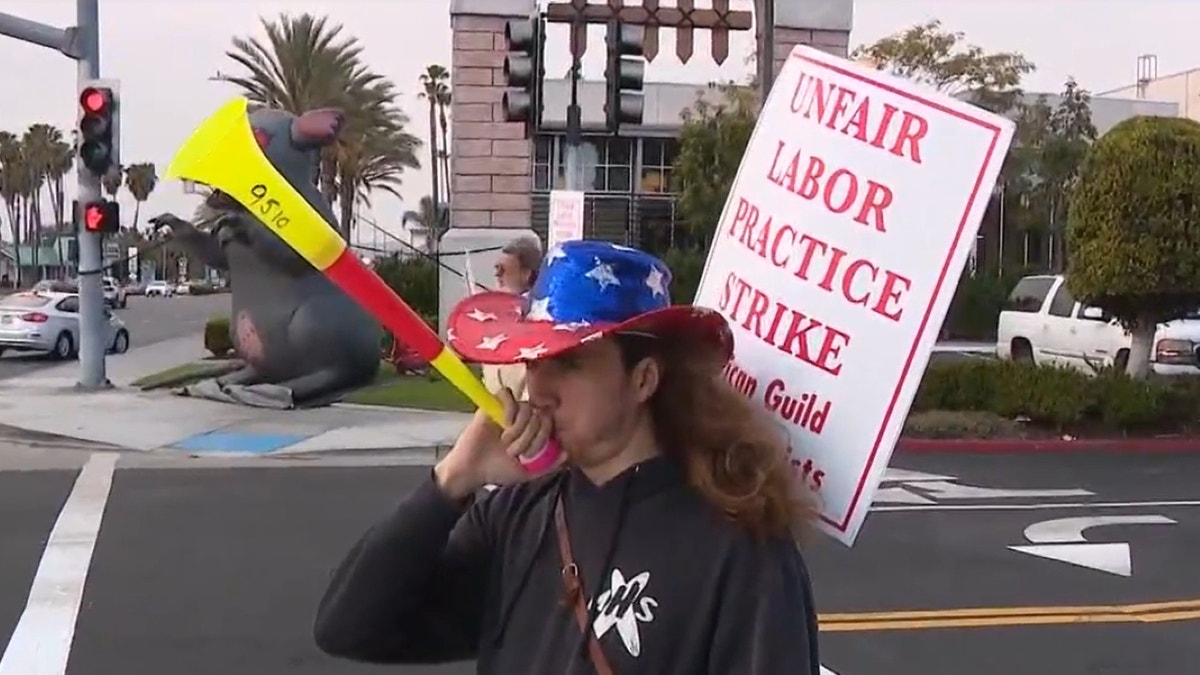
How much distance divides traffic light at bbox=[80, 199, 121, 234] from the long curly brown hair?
17.2 metres

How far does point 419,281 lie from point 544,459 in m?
27.7

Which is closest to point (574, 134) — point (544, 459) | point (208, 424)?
point (208, 424)

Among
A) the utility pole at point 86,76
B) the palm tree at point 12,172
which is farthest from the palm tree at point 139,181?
the utility pole at point 86,76

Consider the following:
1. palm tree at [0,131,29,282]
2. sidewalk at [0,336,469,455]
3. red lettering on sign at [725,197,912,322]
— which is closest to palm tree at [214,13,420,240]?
sidewalk at [0,336,469,455]

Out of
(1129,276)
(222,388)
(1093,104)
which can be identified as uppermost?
(1093,104)

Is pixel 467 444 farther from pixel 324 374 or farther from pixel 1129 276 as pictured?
pixel 324 374

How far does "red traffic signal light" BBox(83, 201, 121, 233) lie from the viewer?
1823 centimetres

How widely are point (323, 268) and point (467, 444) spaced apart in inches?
15.1

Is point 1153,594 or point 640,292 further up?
point 640,292

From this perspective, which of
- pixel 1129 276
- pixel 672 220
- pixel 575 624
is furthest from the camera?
pixel 672 220

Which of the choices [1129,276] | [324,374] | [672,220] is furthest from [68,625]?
[672,220]

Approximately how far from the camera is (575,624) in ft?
7.09

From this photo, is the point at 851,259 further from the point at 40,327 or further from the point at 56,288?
the point at 56,288

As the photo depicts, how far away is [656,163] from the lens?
54000 millimetres
